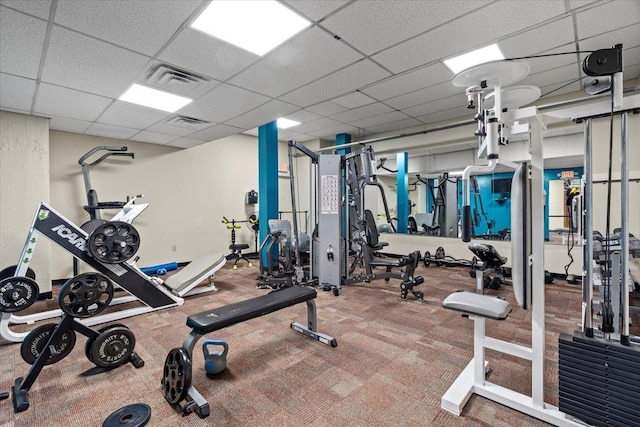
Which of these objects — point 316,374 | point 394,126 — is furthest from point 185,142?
point 316,374

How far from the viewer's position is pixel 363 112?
494 centimetres

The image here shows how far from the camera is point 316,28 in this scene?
7.68 feet

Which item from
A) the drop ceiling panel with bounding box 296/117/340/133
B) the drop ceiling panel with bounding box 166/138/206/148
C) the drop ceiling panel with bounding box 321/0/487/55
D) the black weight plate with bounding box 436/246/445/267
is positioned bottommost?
the black weight plate with bounding box 436/246/445/267

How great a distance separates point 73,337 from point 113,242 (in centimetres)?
93

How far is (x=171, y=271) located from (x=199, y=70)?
4009 millimetres

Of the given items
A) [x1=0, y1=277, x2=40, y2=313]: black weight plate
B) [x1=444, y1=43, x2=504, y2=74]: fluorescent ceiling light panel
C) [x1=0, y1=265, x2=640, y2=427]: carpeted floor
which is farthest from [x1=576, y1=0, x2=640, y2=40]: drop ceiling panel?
[x1=0, y1=277, x2=40, y2=313]: black weight plate

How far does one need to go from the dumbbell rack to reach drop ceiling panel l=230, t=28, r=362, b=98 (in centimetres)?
229

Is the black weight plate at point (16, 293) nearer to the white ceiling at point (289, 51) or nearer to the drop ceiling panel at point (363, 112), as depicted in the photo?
the white ceiling at point (289, 51)

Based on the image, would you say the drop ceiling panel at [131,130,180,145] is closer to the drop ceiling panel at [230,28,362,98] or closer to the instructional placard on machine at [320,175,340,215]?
the drop ceiling panel at [230,28,362,98]

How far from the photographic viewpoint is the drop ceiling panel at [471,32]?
7.16ft

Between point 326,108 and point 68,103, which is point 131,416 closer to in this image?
point 68,103

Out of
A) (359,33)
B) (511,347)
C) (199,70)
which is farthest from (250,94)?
(511,347)

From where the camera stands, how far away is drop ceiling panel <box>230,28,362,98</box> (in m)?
2.54

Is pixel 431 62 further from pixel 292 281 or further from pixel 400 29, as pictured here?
pixel 292 281
